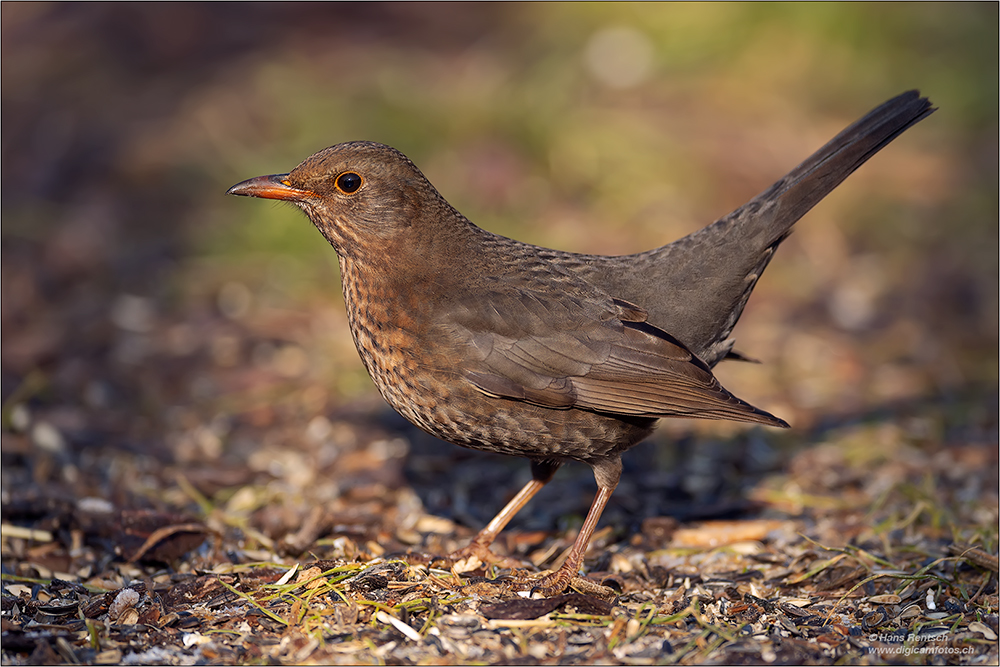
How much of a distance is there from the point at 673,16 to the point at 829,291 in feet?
15.9

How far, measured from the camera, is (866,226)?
29.1ft

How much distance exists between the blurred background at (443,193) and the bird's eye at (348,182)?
165cm

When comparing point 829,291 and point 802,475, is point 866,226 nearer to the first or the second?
point 829,291

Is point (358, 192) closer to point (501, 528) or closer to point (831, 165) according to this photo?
point (501, 528)

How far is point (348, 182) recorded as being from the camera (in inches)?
168

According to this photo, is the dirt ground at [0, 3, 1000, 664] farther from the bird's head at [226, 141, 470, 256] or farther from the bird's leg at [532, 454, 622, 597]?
the bird's head at [226, 141, 470, 256]

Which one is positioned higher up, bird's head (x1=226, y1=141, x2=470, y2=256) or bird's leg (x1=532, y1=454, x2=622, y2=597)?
bird's head (x1=226, y1=141, x2=470, y2=256)

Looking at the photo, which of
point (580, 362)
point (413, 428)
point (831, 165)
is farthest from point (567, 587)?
point (413, 428)

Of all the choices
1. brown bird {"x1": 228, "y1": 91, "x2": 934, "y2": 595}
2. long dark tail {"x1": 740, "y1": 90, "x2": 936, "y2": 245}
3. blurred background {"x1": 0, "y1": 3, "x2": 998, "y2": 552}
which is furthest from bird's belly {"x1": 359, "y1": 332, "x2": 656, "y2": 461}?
long dark tail {"x1": 740, "y1": 90, "x2": 936, "y2": 245}

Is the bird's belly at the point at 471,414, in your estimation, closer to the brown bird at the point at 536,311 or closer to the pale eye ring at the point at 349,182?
the brown bird at the point at 536,311

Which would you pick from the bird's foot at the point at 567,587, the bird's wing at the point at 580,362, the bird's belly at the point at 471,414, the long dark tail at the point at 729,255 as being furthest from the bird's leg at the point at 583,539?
the long dark tail at the point at 729,255

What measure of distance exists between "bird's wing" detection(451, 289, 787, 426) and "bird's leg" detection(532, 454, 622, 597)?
392mm

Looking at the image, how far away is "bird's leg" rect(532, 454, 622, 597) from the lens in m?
3.88

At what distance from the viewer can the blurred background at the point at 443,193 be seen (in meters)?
5.75
